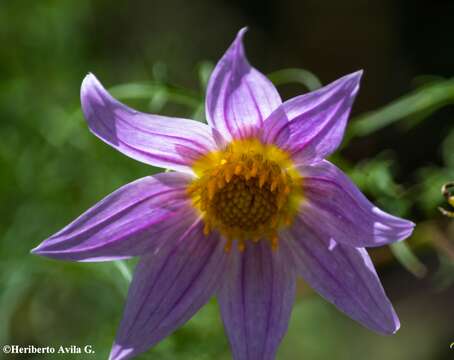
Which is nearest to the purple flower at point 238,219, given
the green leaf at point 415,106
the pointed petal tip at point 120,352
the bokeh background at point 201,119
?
the pointed petal tip at point 120,352

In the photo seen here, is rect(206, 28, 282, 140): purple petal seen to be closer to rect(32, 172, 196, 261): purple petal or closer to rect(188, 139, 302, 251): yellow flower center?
rect(188, 139, 302, 251): yellow flower center

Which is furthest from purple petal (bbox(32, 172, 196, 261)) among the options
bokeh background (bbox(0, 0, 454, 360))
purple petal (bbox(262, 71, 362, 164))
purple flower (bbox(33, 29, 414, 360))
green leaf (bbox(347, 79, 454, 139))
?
green leaf (bbox(347, 79, 454, 139))

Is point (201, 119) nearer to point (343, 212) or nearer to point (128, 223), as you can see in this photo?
point (128, 223)

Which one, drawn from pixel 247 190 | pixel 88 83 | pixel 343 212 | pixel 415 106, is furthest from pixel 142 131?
pixel 415 106

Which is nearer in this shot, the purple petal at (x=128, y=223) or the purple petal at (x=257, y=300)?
the purple petal at (x=128, y=223)

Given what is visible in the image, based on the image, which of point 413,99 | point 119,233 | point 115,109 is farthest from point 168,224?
Answer: point 413,99

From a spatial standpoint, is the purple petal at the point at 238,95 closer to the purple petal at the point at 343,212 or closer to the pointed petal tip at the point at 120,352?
the purple petal at the point at 343,212

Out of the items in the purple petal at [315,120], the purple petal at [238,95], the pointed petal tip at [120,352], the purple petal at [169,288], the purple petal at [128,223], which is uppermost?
the purple petal at [238,95]
